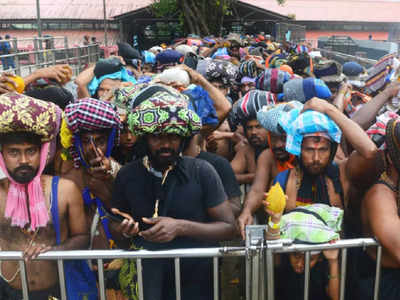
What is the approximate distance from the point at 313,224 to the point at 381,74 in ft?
11.5

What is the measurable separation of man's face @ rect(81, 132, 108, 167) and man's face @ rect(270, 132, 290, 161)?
4.14ft

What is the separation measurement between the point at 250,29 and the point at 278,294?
29.2 meters

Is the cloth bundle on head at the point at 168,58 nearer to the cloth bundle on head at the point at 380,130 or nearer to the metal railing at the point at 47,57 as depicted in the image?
the metal railing at the point at 47,57

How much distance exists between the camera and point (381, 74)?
4.96m

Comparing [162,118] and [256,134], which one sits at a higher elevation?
[162,118]

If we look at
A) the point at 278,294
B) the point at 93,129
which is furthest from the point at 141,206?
the point at 278,294

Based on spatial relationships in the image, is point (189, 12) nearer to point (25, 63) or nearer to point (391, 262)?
point (25, 63)

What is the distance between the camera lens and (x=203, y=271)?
2221 mm

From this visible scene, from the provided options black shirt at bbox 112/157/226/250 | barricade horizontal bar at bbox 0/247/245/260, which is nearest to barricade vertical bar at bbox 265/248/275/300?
barricade horizontal bar at bbox 0/247/245/260

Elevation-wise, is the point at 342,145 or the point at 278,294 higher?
the point at 342,145

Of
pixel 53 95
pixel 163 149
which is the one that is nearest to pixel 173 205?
pixel 163 149

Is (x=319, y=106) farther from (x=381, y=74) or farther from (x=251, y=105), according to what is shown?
(x=381, y=74)

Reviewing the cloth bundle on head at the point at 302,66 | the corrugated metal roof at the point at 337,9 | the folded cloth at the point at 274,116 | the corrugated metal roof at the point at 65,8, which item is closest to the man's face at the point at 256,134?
the folded cloth at the point at 274,116

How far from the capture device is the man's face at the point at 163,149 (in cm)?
220
